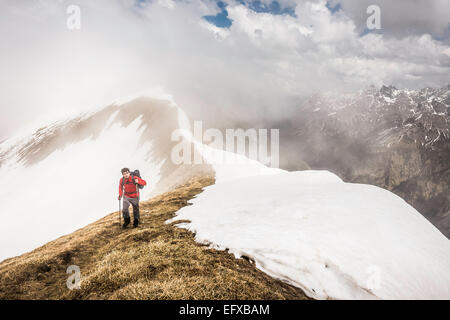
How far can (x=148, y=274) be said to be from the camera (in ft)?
24.0

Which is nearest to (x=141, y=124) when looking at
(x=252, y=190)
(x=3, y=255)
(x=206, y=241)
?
(x=3, y=255)

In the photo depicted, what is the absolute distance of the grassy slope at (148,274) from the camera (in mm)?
6504

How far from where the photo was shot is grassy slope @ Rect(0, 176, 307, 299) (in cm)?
650

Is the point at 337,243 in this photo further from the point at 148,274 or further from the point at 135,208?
the point at 135,208

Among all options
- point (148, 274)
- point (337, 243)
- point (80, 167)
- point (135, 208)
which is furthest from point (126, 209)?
point (80, 167)

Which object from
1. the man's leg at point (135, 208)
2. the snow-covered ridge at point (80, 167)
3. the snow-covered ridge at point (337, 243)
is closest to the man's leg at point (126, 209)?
the man's leg at point (135, 208)

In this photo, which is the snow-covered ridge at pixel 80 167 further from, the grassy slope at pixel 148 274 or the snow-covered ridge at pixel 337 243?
the grassy slope at pixel 148 274

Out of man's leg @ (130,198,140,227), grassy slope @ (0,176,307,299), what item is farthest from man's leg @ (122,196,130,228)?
grassy slope @ (0,176,307,299)

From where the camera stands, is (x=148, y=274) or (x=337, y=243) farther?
(x=337, y=243)

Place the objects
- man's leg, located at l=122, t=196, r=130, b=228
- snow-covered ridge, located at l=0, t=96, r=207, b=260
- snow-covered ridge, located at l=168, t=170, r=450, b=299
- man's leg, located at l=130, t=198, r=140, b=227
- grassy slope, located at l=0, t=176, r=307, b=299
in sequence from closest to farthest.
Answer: grassy slope, located at l=0, t=176, r=307, b=299
snow-covered ridge, located at l=168, t=170, r=450, b=299
man's leg, located at l=130, t=198, r=140, b=227
man's leg, located at l=122, t=196, r=130, b=228
snow-covered ridge, located at l=0, t=96, r=207, b=260

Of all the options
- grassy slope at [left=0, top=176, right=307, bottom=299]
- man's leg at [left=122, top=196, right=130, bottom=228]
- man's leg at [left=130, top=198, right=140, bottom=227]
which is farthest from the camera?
man's leg at [left=122, top=196, right=130, bottom=228]

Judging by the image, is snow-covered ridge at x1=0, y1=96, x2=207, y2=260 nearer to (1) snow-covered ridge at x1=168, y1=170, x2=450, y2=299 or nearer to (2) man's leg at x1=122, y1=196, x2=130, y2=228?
(2) man's leg at x1=122, y1=196, x2=130, y2=228

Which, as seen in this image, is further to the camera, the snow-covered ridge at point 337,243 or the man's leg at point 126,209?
A: the man's leg at point 126,209
